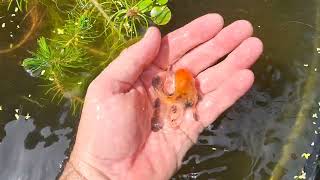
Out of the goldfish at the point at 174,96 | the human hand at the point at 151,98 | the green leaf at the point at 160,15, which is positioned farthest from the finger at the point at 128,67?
the green leaf at the point at 160,15

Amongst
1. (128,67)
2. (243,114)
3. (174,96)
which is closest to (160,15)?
(174,96)

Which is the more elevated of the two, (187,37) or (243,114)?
(187,37)

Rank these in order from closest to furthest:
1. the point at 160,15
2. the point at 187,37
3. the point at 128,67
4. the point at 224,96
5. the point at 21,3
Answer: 1. the point at 128,67
2. the point at 224,96
3. the point at 187,37
4. the point at 160,15
5. the point at 21,3

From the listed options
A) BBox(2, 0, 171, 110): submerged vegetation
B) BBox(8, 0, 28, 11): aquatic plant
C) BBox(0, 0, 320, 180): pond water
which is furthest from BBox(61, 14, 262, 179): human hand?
BBox(8, 0, 28, 11): aquatic plant

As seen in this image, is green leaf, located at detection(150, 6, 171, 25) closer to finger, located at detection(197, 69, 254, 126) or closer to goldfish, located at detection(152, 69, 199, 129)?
goldfish, located at detection(152, 69, 199, 129)

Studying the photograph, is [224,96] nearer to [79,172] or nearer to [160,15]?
[160,15]

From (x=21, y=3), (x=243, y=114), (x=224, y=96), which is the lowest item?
(x=243, y=114)

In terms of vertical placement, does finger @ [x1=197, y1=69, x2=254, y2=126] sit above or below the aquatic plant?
below

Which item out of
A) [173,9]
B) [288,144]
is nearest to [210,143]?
[288,144]
